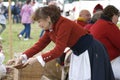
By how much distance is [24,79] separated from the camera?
19.5 ft

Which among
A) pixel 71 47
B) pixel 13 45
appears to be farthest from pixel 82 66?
pixel 13 45

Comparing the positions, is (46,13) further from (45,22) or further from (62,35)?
(62,35)

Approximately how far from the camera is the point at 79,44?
4098 millimetres

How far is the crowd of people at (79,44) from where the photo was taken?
3834 mm

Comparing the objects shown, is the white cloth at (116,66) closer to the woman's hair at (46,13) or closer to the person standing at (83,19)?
the person standing at (83,19)

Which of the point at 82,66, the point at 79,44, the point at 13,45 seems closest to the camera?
the point at 79,44

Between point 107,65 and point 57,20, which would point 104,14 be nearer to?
point 107,65

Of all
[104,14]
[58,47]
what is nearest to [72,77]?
[58,47]

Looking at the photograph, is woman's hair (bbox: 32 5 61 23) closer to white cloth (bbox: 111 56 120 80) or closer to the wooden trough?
white cloth (bbox: 111 56 120 80)

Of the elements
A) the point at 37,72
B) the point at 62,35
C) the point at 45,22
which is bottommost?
the point at 37,72

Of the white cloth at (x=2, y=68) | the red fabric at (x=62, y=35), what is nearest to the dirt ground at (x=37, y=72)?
the white cloth at (x=2, y=68)

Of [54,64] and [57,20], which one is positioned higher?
[57,20]

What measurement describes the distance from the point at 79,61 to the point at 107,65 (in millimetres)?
364

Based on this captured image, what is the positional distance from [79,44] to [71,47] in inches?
3.5
